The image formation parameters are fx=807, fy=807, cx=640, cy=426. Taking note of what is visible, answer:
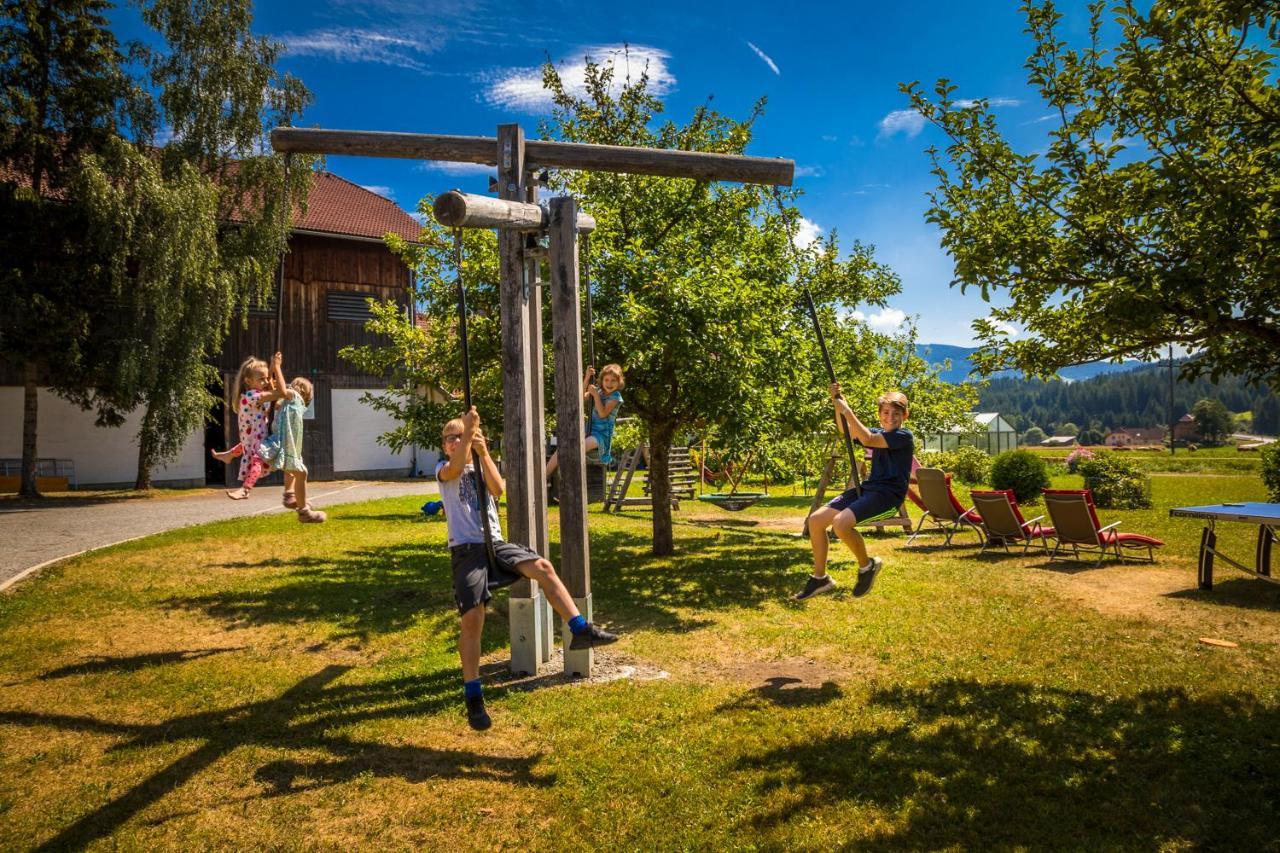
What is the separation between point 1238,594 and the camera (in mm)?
11078

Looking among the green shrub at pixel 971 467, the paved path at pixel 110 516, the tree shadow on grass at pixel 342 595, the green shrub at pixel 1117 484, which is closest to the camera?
the tree shadow on grass at pixel 342 595

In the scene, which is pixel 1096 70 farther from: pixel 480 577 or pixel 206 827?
pixel 206 827

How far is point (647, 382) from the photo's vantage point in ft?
42.7

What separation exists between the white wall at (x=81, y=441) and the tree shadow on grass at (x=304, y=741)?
24.3m

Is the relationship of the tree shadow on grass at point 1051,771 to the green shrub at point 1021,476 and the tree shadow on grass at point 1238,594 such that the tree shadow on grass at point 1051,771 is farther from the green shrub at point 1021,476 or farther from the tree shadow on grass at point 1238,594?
the green shrub at point 1021,476

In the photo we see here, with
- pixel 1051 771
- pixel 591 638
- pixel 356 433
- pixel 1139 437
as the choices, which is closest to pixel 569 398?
pixel 591 638

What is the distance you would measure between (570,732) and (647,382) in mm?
7432

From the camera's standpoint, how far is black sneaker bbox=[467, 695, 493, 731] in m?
5.96

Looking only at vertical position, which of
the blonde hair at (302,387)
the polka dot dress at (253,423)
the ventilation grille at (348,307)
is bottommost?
the polka dot dress at (253,423)

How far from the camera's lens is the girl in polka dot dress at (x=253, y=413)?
28.0 feet

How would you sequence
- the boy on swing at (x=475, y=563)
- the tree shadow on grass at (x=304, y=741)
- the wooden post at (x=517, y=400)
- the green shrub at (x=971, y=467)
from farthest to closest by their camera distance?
the green shrub at (x=971, y=467), the wooden post at (x=517, y=400), the boy on swing at (x=475, y=563), the tree shadow on grass at (x=304, y=741)

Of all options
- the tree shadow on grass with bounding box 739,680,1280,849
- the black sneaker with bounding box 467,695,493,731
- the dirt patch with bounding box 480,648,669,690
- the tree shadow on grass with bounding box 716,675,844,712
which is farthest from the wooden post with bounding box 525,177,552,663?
the tree shadow on grass with bounding box 739,680,1280,849

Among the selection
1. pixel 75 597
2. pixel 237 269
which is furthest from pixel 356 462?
pixel 75 597

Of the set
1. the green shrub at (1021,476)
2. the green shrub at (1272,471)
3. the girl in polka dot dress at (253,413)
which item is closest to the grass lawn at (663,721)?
the girl in polka dot dress at (253,413)
